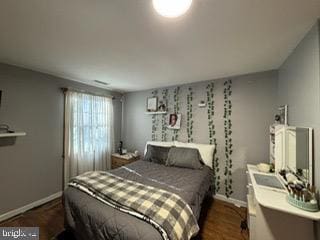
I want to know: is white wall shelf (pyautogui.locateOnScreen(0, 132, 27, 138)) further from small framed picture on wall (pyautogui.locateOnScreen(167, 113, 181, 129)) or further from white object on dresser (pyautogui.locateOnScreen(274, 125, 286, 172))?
white object on dresser (pyautogui.locateOnScreen(274, 125, 286, 172))

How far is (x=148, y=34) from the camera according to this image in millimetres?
1521

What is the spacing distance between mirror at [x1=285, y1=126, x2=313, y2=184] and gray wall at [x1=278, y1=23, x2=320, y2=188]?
0.20ft

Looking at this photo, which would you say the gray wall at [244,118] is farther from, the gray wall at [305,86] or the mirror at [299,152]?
the mirror at [299,152]

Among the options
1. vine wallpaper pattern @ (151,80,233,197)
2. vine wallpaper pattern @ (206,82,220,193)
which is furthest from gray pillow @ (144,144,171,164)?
vine wallpaper pattern @ (206,82,220,193)

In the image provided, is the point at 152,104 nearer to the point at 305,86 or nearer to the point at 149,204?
the point at 149,204

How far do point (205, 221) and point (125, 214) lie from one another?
146 cm

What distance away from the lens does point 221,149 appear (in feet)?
9.82

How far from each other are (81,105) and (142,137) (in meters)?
1.59

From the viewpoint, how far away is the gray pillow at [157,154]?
3131 millimetres

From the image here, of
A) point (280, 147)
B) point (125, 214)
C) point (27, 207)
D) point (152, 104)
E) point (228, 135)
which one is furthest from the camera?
point (152, 104)

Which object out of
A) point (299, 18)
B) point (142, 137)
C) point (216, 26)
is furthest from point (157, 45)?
point (142, 137)

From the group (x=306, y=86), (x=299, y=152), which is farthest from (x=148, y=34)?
(x=299, y=152)

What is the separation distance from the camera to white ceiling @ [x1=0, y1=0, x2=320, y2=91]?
1.18m

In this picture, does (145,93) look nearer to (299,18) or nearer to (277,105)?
(277,105)
